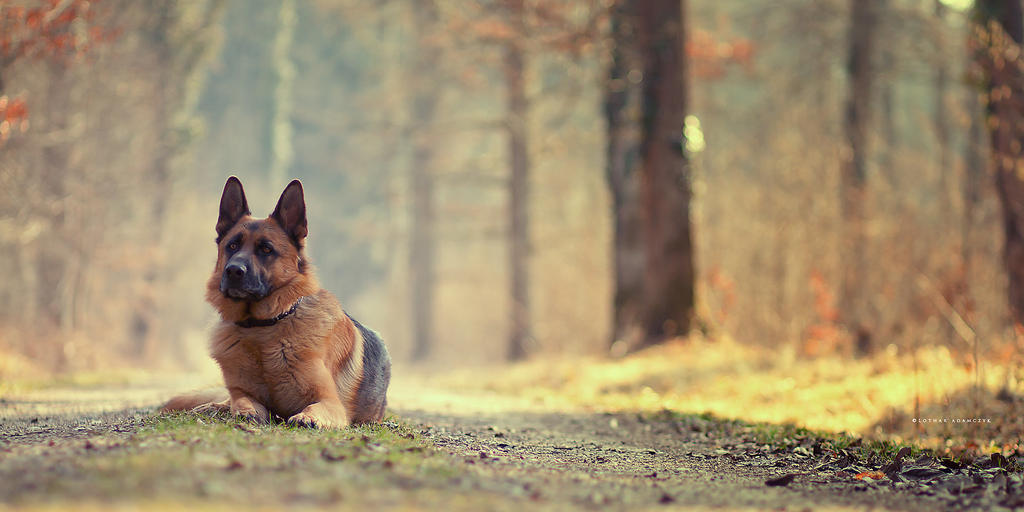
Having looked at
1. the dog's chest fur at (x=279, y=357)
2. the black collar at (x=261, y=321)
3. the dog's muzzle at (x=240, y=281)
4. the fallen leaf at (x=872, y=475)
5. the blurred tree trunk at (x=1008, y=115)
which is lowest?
the fallen leaf at (x=872, y=475)

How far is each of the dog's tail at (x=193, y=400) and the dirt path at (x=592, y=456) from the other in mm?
354

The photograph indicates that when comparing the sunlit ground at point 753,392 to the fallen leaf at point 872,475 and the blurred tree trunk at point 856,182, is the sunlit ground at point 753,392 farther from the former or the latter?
the blurred tree trunk at point 856,182

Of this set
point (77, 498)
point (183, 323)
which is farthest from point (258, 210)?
point (77, 498)

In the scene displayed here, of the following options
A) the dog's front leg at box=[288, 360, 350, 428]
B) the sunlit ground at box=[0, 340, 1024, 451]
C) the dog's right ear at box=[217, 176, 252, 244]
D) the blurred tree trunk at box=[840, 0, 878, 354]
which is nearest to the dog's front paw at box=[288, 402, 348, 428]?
the dog's front leg at box=[288, 360, 350, 428]

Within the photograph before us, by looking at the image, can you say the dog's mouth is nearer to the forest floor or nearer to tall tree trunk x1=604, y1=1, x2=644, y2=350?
the forest floor

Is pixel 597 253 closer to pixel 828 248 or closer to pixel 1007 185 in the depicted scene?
pixel 828 248

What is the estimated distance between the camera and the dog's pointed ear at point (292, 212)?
6566 mm

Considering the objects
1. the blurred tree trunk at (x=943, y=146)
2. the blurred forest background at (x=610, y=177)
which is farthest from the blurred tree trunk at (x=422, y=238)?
the blurred tree trunk at (x=943, y=146)

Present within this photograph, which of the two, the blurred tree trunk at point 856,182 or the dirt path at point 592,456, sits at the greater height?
the blurred tree trunk at point 856,182

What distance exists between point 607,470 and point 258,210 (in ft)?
141

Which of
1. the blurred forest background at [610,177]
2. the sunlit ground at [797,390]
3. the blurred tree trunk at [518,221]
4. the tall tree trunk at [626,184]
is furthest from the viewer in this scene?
the blurred tree trunk at [518,221]

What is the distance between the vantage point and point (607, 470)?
5.90 m

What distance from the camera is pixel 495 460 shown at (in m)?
5.63

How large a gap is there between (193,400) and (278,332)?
4.10 feet
